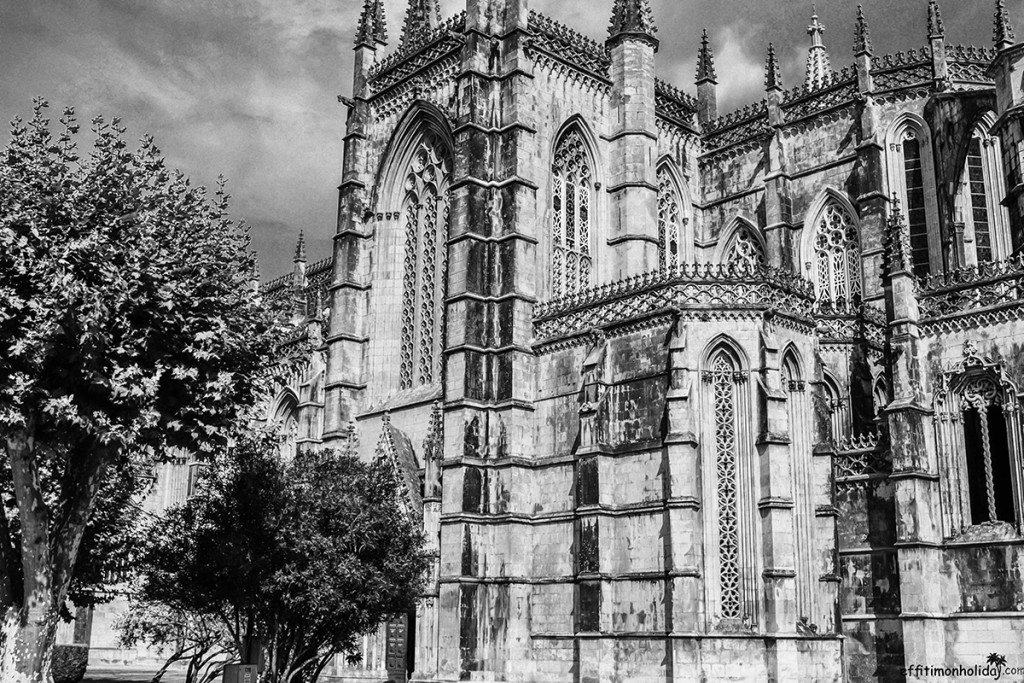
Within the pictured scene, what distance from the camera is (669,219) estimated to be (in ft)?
132

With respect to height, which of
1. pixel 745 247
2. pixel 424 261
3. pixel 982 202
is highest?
pixel 745 247

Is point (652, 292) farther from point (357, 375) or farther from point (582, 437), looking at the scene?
point (357, 375)

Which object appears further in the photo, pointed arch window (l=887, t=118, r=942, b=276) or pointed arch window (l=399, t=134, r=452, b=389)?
pointed arch window (l=399, t=134, r=452, b=389)

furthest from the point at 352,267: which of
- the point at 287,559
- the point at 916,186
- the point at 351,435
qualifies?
the point at 916,186

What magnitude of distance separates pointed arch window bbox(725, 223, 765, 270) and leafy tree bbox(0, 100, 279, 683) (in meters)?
22.3

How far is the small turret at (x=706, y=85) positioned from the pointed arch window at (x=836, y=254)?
713 cm

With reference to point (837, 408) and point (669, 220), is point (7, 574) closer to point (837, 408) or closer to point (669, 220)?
point (837, 408)

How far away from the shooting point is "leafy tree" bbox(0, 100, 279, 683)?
1856cm

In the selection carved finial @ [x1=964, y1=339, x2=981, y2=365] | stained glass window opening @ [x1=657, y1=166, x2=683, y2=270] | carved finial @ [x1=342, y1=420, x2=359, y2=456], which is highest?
stained glass window opening @ [x1=657, y1=166, x2=683, y2=270]

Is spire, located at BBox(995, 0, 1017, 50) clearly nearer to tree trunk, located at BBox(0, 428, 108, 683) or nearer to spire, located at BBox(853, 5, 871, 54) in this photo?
spire, located at BBox(853, 5, 871, 54)

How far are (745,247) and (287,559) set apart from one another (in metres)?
22.1

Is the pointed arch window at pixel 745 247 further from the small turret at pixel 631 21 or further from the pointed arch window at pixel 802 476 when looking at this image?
the pointed arch window at pixel 802 476

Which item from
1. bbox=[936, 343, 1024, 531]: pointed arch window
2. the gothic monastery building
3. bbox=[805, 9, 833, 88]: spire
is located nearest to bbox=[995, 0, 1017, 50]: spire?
the gothic monastery building

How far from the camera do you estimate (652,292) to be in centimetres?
2966
